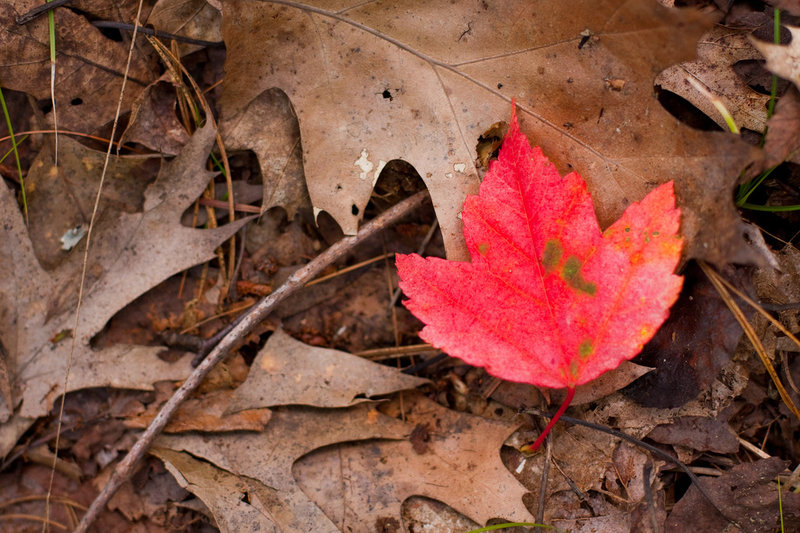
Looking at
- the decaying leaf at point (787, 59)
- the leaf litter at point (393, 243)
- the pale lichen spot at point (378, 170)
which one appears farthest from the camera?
the pale lichen spot at point (378, 170)

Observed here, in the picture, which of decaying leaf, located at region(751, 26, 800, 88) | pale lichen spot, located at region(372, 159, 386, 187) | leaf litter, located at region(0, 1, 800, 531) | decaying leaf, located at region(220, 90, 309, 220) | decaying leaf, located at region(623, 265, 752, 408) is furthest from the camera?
decaying leaf, located at region(220, 90, 309, 220)

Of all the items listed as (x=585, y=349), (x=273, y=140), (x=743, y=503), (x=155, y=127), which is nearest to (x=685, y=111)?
(x=585, y=349)

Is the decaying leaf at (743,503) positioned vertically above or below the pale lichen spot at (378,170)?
below

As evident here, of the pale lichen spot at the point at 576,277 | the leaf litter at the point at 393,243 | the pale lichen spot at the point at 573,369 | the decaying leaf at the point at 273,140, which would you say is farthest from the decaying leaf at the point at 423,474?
the decaying leaf at the point at 273,140

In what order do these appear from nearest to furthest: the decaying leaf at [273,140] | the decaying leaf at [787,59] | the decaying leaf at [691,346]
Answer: the decaying leaf at [787,59]
the decaying leaf at [691,346]
the decaying leaf at [273,140]

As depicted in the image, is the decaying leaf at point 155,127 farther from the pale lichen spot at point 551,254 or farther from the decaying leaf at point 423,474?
the pale lichen spot at point 551,254

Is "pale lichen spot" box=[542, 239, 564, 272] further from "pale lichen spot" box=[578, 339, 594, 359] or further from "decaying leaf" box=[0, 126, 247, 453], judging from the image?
"decaying leaf" box=[0, 126, 247, 453]

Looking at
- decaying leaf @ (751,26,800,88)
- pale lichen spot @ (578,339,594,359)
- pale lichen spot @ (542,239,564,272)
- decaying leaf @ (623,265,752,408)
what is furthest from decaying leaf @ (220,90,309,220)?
decaying leaf @ (751,26,800,88)
